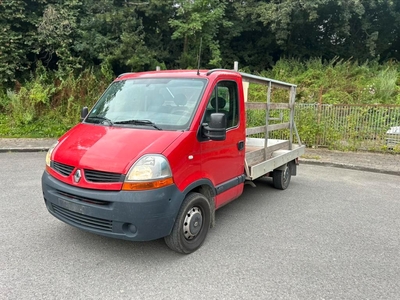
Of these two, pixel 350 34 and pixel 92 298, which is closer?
pixel 92 298

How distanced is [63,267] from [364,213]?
4709 millimetres

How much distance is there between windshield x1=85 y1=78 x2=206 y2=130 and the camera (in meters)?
3.75

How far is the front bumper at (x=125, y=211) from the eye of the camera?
3092mm

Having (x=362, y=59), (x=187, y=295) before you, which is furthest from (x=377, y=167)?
(x=362, y=59)

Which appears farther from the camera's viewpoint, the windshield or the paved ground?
the paved ground

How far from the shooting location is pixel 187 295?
9.45 ft

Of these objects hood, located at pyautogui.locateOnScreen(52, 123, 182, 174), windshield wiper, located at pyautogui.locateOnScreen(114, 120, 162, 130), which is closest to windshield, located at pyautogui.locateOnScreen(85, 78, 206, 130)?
windshield wiper, located at pyautogui.locateOnScreen(114, 120, 162, 130)

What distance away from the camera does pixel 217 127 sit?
353 centimetres

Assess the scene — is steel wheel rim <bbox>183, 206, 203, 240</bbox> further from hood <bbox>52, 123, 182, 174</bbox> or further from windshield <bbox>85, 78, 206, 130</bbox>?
windshield <bbox>85, 78, 206, 130</bbox>

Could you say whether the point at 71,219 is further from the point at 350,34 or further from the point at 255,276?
the point at 350,34

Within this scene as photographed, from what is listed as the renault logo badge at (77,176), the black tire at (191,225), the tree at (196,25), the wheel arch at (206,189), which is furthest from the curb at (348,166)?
the tree at (196,25)

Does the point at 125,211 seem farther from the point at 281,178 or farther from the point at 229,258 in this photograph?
the point at 281,178

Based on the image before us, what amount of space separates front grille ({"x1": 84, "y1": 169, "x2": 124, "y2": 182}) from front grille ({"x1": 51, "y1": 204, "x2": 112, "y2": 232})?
16.4 inches

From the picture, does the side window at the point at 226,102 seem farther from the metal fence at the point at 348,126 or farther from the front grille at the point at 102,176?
the metal fence at the point at 348,126
